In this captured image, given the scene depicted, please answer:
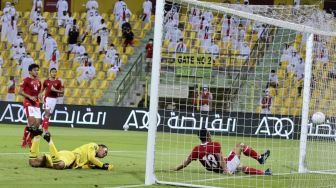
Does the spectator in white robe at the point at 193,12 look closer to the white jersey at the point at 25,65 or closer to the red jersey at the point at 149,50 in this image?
the red jersey at the point at 149,50

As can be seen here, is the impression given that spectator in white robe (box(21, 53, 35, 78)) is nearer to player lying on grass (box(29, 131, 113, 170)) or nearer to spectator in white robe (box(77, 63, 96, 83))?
spectator in white robe (box(77, 63, 96, 83))

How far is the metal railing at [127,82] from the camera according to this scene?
3160 centimetres

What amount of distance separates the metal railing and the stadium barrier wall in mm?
2412

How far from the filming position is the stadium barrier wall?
83.5 ft

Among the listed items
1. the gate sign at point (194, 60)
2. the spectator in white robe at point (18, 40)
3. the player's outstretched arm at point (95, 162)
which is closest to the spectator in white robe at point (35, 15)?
the spectator in white robe at point (18, 40)

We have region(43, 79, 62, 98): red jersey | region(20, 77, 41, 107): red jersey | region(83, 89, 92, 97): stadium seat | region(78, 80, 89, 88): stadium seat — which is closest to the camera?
region(20, 77, 41, 107): red jersey

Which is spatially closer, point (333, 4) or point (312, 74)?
point (312, 74)

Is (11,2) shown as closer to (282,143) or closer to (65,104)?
(65,104)

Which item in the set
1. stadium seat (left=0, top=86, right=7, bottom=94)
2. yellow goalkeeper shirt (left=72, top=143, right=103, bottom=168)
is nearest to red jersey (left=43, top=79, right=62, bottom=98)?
yellow goalkeeper shirt (left=72, top=143, right=103, bottom=168)

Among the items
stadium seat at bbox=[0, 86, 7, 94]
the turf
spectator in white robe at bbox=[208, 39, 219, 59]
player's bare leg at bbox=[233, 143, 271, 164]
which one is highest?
spectator in white robe at bbox=[208, 39, 219, 59]

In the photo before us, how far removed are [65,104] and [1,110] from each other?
290cm

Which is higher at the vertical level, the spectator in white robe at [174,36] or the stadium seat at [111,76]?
the spectator in white robe at [174,36]

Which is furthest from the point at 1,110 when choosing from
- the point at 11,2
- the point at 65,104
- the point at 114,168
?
the point at 114,168

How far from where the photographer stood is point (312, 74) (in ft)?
48.2
